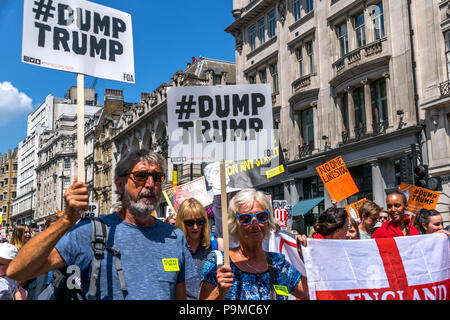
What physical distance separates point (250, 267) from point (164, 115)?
123ft

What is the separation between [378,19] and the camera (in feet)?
68.0

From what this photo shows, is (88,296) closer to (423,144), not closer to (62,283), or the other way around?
(62,283)

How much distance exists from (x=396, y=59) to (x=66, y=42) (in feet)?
59.4


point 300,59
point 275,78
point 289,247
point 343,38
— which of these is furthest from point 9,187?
point 289,247

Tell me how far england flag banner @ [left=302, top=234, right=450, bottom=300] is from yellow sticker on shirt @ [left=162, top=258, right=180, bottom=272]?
4.14 feet

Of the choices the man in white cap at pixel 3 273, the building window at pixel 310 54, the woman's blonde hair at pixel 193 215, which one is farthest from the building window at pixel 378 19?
the man in white cap at pixel 3 273

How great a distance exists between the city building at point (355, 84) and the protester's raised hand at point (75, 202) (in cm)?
1500

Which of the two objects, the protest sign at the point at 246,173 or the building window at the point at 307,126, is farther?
the building window at the point at 307,126

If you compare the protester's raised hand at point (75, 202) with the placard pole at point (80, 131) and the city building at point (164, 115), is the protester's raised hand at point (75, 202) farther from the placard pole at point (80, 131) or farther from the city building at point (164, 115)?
the city building at point (164, 115)

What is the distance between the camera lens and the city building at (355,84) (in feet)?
59.6

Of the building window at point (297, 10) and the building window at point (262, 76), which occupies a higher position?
the building window at point (297, 10)

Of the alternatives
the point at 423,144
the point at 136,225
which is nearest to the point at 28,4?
the point at 136,225

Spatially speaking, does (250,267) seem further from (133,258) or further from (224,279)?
(133,258)
